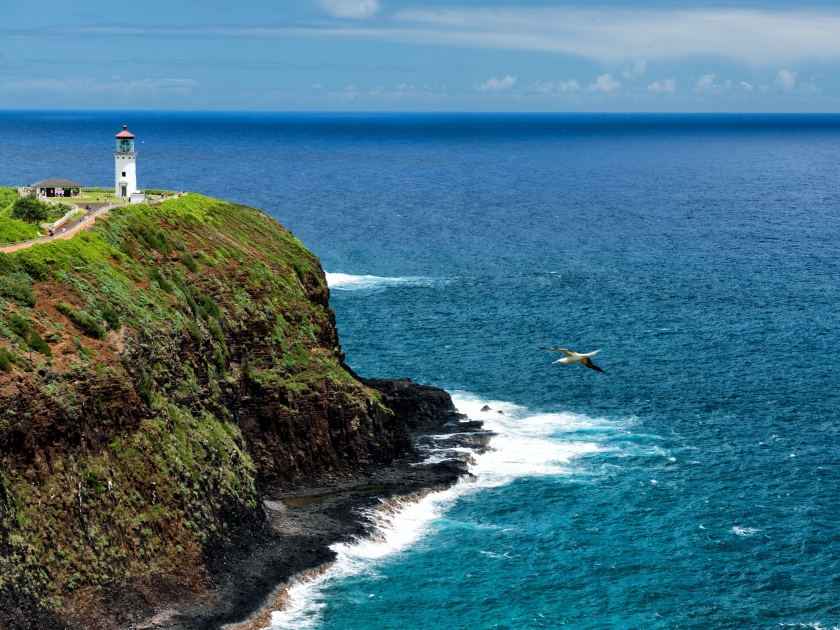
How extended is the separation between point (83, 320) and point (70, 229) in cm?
1526

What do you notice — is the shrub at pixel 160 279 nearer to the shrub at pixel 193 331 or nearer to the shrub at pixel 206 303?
the shrub at pixel 193 331

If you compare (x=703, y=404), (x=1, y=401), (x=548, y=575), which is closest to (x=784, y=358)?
(x=703, y=404)

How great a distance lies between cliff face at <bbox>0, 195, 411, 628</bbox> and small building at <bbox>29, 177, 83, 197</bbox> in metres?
15.4

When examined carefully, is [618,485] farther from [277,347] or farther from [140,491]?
[140,491]

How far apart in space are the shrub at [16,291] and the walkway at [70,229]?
4.01m

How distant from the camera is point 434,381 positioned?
97.9 m

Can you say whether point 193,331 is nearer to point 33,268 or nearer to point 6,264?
point 33,268

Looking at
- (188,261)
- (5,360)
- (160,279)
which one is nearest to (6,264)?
(5,360)

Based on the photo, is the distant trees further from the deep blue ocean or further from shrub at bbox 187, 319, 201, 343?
the deep blue ocean

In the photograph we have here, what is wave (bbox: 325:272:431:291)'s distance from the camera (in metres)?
136

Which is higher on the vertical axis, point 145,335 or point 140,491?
point 145,335

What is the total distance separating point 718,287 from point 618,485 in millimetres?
68026


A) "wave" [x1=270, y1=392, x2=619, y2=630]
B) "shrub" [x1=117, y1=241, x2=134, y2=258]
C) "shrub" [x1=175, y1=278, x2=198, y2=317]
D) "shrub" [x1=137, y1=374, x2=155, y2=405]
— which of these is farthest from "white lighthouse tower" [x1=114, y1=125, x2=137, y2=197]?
"shrub" [x1=137, y1=374, x2=155, y2=405]

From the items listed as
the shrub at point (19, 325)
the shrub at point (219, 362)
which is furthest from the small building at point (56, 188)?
the shrub at point (19, 325)
